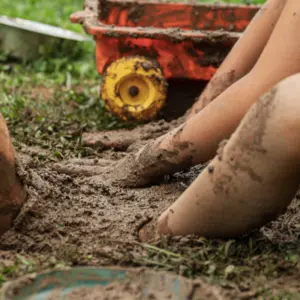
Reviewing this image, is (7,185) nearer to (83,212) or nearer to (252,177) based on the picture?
(83,212)

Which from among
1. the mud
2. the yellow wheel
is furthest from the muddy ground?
the yellow wheel

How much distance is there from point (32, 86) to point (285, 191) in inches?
97.0

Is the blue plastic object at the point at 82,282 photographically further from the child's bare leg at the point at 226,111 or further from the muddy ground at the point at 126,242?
the child's bare leg at the point at 226,111

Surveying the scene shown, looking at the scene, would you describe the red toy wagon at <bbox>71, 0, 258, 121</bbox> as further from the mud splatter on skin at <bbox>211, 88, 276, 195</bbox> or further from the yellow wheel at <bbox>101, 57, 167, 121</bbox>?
the mud splatter on skin at <bbox>211, 88, 276, 195</bbox>

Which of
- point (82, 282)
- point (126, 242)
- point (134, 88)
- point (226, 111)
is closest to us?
point (82, 282)

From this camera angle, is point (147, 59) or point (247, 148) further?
point (147, 59)

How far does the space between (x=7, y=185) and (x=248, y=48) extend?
102cm

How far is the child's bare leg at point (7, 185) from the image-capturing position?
1988mm

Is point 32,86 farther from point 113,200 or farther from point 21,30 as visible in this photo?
point 113,200

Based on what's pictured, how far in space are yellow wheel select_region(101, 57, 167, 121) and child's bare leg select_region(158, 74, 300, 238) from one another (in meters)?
1.46

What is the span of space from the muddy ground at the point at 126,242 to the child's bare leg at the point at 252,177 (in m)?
0.06

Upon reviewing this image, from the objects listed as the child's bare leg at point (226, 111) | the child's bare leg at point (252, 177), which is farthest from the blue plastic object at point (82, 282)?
the child's bare leg at point (226, 111)

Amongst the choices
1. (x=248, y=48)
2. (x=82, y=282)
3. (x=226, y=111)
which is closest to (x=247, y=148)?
(x=226, y=111)

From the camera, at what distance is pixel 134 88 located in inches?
133
